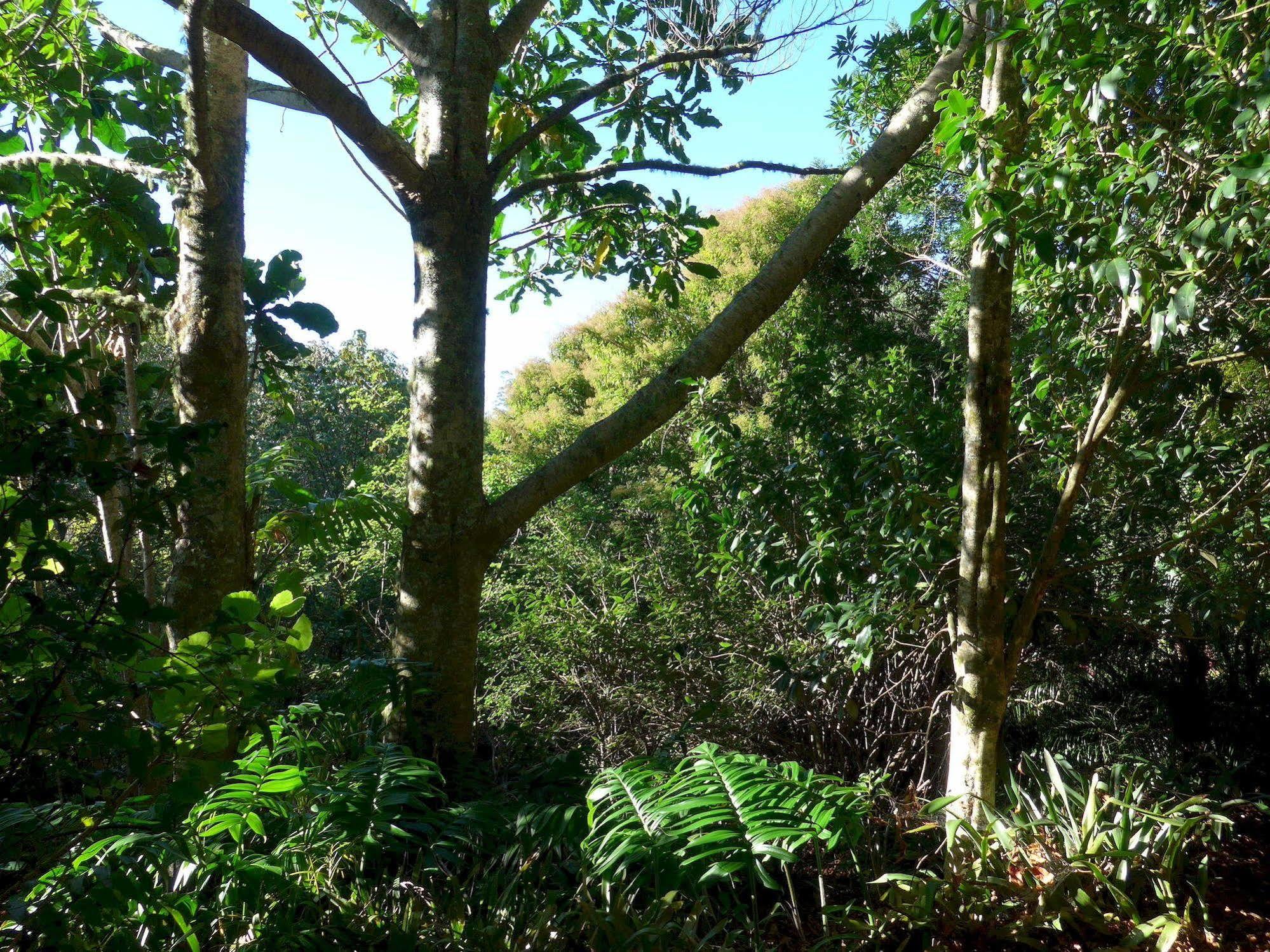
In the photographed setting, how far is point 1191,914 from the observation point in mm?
2904

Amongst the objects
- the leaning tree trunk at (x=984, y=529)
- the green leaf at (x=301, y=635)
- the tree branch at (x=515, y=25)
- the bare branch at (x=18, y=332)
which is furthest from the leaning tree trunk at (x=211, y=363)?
the leaning tree trunk at (x=984, y=529)

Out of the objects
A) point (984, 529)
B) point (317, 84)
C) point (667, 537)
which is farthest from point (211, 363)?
point (667, 537)

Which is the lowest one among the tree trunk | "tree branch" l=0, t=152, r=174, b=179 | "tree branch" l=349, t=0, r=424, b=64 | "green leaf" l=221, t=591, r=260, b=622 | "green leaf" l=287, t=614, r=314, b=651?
"green leaf" l=287, t=614, r=314, b=651

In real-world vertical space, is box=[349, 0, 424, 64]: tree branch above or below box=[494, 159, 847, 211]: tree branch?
above

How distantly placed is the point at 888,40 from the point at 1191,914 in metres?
4.79

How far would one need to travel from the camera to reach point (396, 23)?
3775 millimetres

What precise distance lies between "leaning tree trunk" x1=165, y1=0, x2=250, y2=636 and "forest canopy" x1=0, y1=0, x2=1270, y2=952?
0.02m

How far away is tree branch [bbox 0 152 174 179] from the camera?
312 centimetres

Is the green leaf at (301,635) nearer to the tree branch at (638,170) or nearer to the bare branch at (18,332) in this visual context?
the bare branch at (18,332)

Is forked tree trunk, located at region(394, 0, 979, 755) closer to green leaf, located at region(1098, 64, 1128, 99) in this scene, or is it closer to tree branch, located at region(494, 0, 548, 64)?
tree branch, located at region(494, 0, 548, 64)

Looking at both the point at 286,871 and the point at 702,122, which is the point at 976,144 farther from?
the point at 286,871

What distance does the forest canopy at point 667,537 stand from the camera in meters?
2.08

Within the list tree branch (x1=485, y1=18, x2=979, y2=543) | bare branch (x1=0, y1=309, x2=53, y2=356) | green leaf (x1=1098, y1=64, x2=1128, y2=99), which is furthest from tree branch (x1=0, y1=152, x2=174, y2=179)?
green leaf (x1=1098, y1=64, x2=1128, y2=99)

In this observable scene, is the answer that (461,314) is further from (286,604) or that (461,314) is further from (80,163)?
(286,604)
